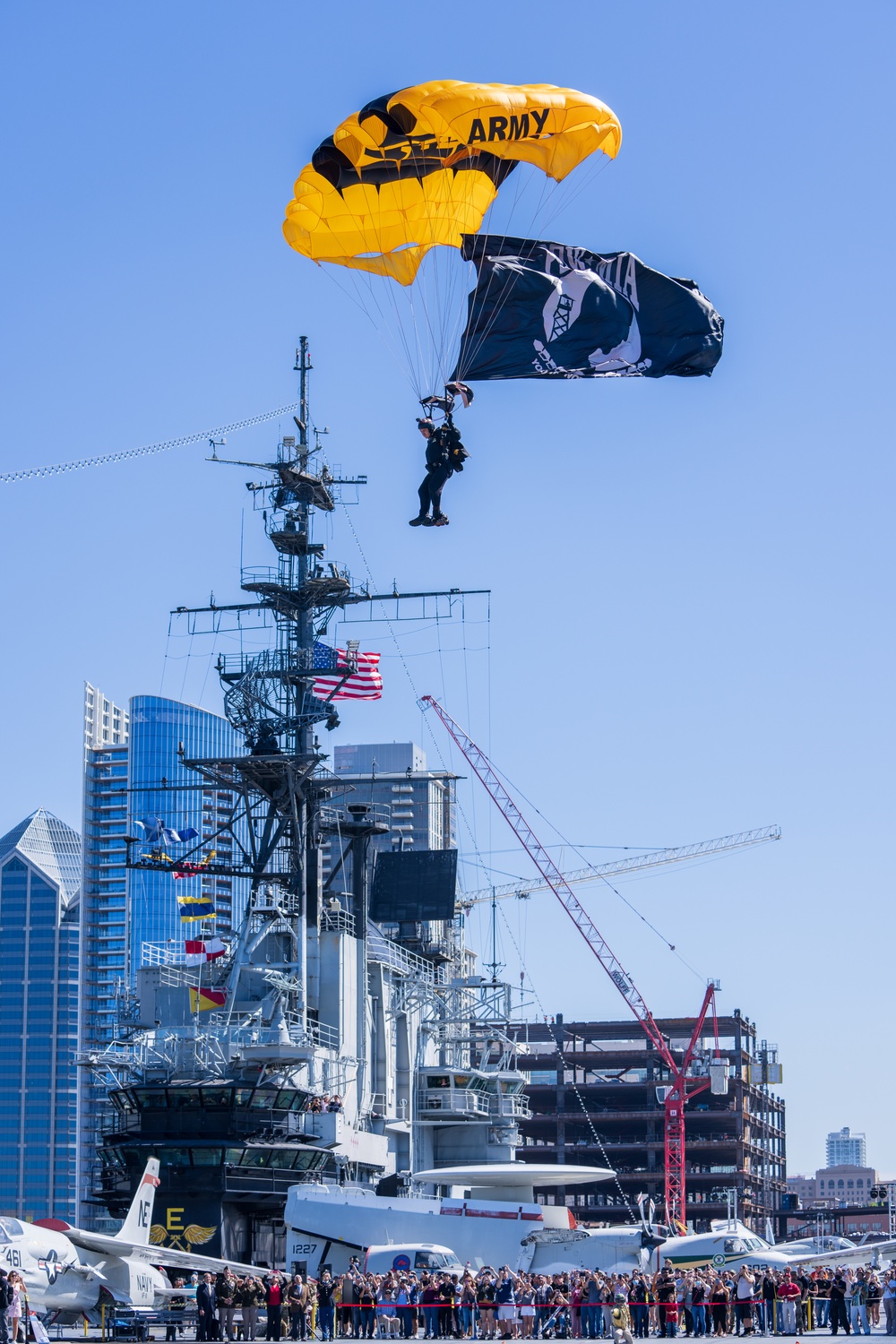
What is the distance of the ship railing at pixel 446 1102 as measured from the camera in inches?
2307

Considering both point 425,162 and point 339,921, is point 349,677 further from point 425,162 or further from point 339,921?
point 425,162

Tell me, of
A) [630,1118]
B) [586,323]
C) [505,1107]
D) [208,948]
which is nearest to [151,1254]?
[208,948]

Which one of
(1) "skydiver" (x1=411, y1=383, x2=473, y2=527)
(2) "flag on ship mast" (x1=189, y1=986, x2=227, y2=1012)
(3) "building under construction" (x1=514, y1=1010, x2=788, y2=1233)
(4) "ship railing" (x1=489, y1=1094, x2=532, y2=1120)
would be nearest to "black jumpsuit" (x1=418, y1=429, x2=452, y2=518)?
(1) "skydiver" (x1=411, y1=383, x2=473, y2=527)

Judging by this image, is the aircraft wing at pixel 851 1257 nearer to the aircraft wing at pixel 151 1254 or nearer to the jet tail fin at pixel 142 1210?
the aircraft wing at pixel 151 1254

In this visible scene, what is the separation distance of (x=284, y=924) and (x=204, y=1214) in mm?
10319

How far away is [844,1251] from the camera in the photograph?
46.7 metres

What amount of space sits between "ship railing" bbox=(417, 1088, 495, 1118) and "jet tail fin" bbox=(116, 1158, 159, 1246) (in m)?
16.1

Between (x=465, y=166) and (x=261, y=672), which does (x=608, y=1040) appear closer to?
(x=261, y=672)

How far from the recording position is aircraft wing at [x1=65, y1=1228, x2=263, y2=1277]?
1596 inches

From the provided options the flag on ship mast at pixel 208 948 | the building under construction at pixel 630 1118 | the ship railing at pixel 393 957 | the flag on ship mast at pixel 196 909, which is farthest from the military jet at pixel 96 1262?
the building under construction at pixel 630 1118

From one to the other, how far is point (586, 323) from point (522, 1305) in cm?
2185

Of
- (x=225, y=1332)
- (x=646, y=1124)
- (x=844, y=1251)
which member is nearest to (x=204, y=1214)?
(x=225, y=1332)

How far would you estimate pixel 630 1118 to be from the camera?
135000 mm

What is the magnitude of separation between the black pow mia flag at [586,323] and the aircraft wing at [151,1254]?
21600 mm
